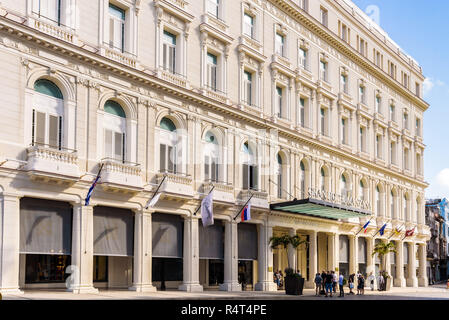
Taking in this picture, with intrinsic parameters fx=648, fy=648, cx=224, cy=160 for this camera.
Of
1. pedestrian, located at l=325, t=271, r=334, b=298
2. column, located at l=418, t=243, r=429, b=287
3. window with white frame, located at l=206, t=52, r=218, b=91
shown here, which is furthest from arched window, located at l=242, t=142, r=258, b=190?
column, located at l=418, t=243, r=429, b=287

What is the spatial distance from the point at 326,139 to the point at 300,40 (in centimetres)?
891

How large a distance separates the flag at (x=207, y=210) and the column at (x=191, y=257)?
209 centimetres

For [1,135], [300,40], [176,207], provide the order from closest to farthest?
[1,135] < [176,207] < [300,40]

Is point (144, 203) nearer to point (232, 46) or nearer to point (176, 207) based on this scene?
point (176, 207)

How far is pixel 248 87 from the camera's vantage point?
46250mm

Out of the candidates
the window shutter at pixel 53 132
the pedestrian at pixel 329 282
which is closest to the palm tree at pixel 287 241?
the pedestrian at pixel 329 282

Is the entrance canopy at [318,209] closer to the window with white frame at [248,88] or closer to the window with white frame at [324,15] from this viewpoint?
the window with white frame at [248,88]

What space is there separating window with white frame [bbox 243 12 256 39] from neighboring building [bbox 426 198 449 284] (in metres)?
64.8

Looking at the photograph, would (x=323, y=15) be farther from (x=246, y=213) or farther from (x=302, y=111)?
(x=246, y=213)

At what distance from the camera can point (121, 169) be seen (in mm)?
34000

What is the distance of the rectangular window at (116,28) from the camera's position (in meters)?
35.3

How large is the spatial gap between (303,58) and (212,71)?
12.7 metres
